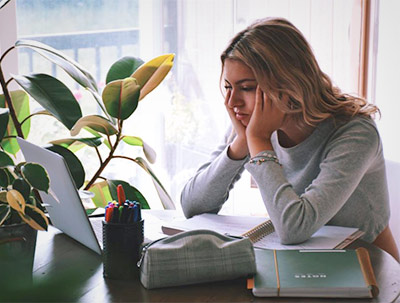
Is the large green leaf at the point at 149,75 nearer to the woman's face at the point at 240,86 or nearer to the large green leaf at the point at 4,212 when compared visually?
the woman's face at the point at 240,86

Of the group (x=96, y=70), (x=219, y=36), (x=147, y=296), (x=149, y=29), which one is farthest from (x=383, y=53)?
(x=147, y=296)

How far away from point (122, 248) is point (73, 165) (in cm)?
50

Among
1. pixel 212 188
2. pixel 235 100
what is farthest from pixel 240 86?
pixel 212 188

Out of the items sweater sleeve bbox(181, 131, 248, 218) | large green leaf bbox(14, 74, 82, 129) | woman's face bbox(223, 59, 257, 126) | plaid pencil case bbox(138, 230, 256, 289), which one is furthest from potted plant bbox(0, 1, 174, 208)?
plaid pencil case bbox(138, 230, 256, 289)

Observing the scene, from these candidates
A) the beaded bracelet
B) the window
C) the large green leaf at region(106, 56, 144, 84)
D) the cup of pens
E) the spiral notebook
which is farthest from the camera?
the window

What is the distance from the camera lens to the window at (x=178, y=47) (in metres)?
2.85

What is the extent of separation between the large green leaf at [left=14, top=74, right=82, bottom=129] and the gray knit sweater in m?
0.39

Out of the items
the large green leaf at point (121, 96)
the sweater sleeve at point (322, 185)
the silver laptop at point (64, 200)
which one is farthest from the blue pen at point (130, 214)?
the large green leaf at point (121, 96)

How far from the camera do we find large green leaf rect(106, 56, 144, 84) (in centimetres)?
177

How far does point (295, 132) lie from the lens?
1.56 metres

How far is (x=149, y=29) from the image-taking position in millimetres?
2982

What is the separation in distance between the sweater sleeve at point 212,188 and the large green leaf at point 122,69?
1.41ft

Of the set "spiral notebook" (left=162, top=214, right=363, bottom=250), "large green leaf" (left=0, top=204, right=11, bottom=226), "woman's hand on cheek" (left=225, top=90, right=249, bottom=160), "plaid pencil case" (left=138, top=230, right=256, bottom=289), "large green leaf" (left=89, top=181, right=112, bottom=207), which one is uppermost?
"large green leaf" (left=0, top=204, right=11, bottom=226)

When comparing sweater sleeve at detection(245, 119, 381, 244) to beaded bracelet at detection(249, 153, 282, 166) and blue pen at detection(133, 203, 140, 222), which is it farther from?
blue pen at detection(133, 203, 140, 222)
